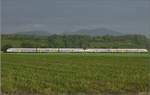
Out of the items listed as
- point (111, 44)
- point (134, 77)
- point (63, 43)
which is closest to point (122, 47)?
point (111, 44)

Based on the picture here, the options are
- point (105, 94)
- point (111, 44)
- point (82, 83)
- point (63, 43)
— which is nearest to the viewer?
point (105, 94)

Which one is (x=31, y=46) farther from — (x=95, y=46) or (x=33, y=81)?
(x=33, y=81)

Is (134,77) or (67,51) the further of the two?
(67,51)

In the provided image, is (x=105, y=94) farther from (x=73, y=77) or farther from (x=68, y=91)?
(x=73, y=77)

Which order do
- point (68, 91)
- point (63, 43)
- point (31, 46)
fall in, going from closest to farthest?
point (68, 91) < point (63, 43) < point (31, 46)

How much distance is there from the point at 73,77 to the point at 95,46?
20015 mm

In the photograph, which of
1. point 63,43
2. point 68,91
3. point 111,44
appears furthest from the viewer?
point 111,44

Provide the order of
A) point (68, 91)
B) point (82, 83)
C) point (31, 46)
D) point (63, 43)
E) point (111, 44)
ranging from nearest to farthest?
point (68, 91) < point (82, 83) < point (63, 43) < point (31, 46) < point (111, 44)

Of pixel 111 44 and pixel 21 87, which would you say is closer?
pixel 21 87

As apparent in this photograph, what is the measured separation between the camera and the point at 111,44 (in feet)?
101

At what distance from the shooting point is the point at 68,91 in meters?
9.42

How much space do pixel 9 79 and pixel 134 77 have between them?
398 centimetres

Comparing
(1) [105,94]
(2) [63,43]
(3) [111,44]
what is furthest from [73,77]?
(3) [111,44]

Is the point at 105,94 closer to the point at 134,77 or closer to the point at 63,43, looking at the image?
the point at 134,77
